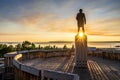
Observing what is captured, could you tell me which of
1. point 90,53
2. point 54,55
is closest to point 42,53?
point 54,55

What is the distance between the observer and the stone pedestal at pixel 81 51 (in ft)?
24.9

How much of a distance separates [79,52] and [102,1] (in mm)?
6303

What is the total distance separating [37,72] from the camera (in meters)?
4.43

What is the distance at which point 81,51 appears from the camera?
767 cm

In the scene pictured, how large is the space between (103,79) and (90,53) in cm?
733

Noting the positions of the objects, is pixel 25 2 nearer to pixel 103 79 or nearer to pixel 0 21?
pixel 0 21

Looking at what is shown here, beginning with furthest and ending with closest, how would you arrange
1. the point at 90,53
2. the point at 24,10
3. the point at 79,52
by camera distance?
the point at 24,10, the point at 90,53, the point at 79,52

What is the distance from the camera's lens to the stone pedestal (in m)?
7.59

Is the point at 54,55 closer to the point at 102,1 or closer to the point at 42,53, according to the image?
the point at 42,53

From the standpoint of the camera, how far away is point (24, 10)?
16.5m

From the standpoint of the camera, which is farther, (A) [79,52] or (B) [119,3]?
(B) [119,3]

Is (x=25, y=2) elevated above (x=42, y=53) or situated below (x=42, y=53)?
above

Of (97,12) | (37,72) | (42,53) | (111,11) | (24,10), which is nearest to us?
(37,72)

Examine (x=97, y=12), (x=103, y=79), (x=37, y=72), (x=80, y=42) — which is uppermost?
(x=97, y=12)
